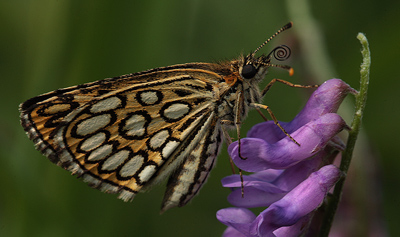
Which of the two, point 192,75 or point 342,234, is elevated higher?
point 192,75

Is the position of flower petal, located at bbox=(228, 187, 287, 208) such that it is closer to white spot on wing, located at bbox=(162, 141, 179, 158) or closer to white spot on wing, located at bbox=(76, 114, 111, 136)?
white spot on wing, located at bbox=(162, 141, 179, 158)

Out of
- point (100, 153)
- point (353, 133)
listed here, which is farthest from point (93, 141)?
point (353, 133)

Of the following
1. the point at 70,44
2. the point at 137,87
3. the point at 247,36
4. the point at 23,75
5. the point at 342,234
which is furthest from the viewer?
the point at 247,36

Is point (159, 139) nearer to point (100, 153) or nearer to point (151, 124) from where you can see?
point (151, 124)

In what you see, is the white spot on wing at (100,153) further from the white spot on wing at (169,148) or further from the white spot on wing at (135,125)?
the white spot on wing at (169,148)

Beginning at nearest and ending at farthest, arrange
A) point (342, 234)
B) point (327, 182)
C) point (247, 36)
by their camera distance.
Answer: point (327, 182), point (342, 234), point (247, 36)

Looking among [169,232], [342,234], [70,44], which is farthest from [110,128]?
[342,234]

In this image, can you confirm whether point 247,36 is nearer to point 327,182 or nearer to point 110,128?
point 110,128

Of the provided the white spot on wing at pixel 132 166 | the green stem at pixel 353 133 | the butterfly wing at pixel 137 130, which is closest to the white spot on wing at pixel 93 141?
the butterfly wing at pixel 137 130
